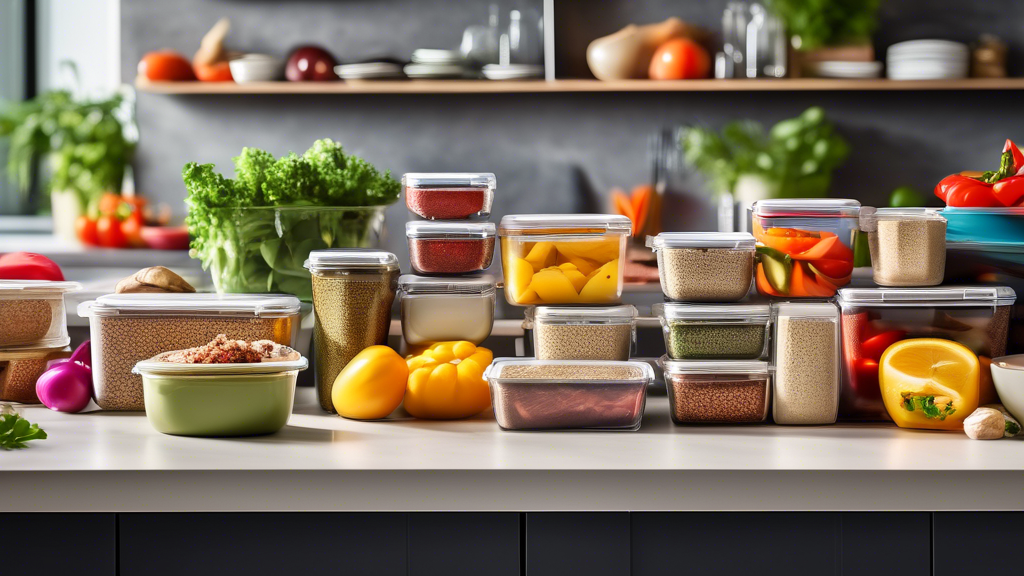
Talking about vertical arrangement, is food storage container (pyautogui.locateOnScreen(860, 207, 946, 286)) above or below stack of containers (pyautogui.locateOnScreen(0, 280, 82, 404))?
above

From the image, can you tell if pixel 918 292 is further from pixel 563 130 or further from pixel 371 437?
→ pixel 563 130

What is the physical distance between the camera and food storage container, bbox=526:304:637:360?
3.83 feet

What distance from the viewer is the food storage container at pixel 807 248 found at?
1156 mm

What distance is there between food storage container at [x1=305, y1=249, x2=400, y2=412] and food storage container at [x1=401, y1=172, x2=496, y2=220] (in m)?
0.11

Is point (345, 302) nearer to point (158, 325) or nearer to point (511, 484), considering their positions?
point (158, 325)

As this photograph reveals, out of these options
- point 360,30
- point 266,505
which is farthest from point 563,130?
point 266,505

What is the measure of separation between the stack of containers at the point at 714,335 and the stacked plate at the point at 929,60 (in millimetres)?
2091

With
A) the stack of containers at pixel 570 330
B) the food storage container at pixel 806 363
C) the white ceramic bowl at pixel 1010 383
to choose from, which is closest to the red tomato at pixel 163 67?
the stack of containers at pixel 570 330

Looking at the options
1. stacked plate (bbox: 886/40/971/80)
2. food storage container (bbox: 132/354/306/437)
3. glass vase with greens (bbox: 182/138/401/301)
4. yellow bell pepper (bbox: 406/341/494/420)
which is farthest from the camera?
stacked plate (bbox: 886/40/971/80)

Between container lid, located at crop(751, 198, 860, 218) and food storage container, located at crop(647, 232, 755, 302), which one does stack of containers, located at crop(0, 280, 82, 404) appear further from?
container lid, located at crop(751, 198, 860, 218)

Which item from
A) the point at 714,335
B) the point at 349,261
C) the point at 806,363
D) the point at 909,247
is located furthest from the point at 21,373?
the point at 909,247

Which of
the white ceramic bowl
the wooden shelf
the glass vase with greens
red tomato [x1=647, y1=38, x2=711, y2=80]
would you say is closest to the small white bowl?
the wooden shelf

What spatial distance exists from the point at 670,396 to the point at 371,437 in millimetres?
351

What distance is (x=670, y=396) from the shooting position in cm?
115
